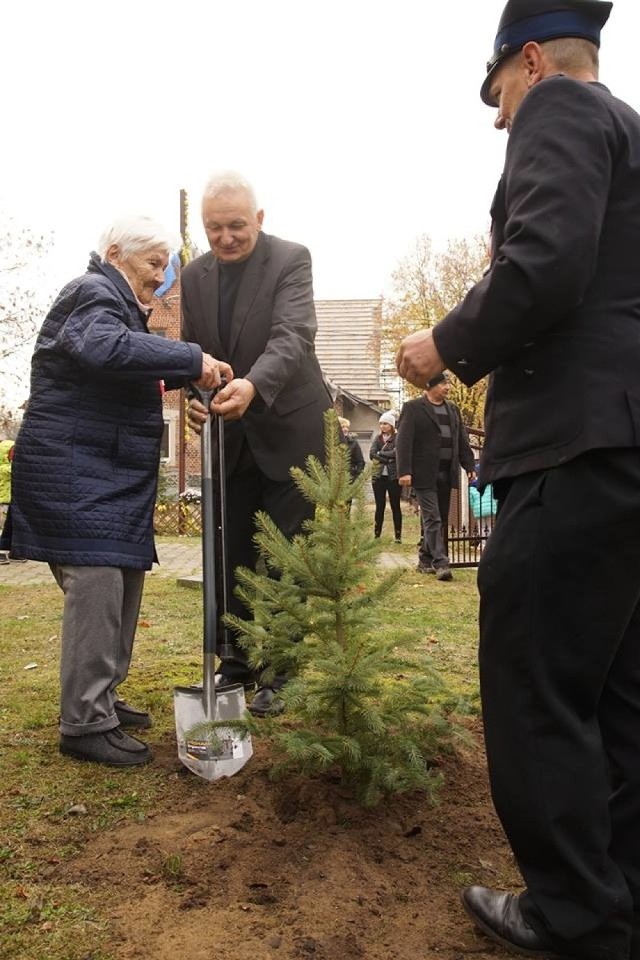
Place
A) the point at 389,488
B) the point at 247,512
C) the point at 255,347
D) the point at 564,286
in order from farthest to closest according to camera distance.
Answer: the point at 389,488
the point at 247,512
the point at 255,347
the point at 564,286

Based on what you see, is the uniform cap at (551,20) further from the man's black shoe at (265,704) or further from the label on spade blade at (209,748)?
→ the man's black shoe at (265,704)

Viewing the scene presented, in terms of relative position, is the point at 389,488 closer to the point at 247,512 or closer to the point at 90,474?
Answer: the point at 247,512

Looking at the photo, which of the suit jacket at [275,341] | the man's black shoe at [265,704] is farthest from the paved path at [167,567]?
the man's black shoe at [265,704]

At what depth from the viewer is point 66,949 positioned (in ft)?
7.04

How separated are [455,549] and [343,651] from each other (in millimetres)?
9138

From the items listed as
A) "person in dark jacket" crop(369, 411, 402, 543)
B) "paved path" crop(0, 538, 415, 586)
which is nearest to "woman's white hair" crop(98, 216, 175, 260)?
"paved path" crop(0, 538, 415, 586)

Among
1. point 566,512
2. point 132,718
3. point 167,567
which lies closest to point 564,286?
point 566,512

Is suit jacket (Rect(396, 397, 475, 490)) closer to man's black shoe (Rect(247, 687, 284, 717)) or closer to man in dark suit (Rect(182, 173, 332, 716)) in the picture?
man in dark suit (Rect(182, 173, 332, 716))

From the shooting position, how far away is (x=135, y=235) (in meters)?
3.57

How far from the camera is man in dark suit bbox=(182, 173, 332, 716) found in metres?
3.96

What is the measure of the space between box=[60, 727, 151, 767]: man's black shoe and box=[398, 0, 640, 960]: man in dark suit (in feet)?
5.46

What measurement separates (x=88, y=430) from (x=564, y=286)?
79.6 inches

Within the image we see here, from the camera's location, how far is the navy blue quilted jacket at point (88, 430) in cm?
336

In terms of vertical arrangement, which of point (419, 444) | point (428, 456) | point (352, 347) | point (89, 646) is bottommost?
point (89, 646)
